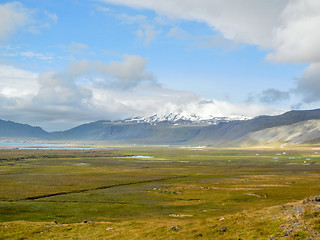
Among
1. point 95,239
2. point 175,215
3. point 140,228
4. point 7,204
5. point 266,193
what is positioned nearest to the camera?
point 95,239

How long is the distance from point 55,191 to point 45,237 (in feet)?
160

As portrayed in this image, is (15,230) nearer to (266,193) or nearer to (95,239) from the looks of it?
(95,239)

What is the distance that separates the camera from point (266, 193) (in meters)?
77.6

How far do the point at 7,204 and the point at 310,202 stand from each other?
54409mm

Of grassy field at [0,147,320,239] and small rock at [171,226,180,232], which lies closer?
grassy field at [0,147,320,239]

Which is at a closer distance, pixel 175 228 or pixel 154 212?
pixel 175 228

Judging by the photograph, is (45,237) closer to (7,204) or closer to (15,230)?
(15,230)

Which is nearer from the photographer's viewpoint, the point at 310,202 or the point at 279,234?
the point at 279,234

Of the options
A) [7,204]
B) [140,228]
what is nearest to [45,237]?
[140,228]

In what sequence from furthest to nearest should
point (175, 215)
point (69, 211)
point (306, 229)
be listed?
point (69, 211) → point (175, 215) → point (306, 229)

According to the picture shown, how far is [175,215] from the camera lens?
5319 cm

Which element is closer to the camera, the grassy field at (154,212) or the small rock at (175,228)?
the grassy field at (154,212)

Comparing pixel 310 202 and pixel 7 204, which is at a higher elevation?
pixel 310 202

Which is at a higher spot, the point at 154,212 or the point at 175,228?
the point at 175,228
